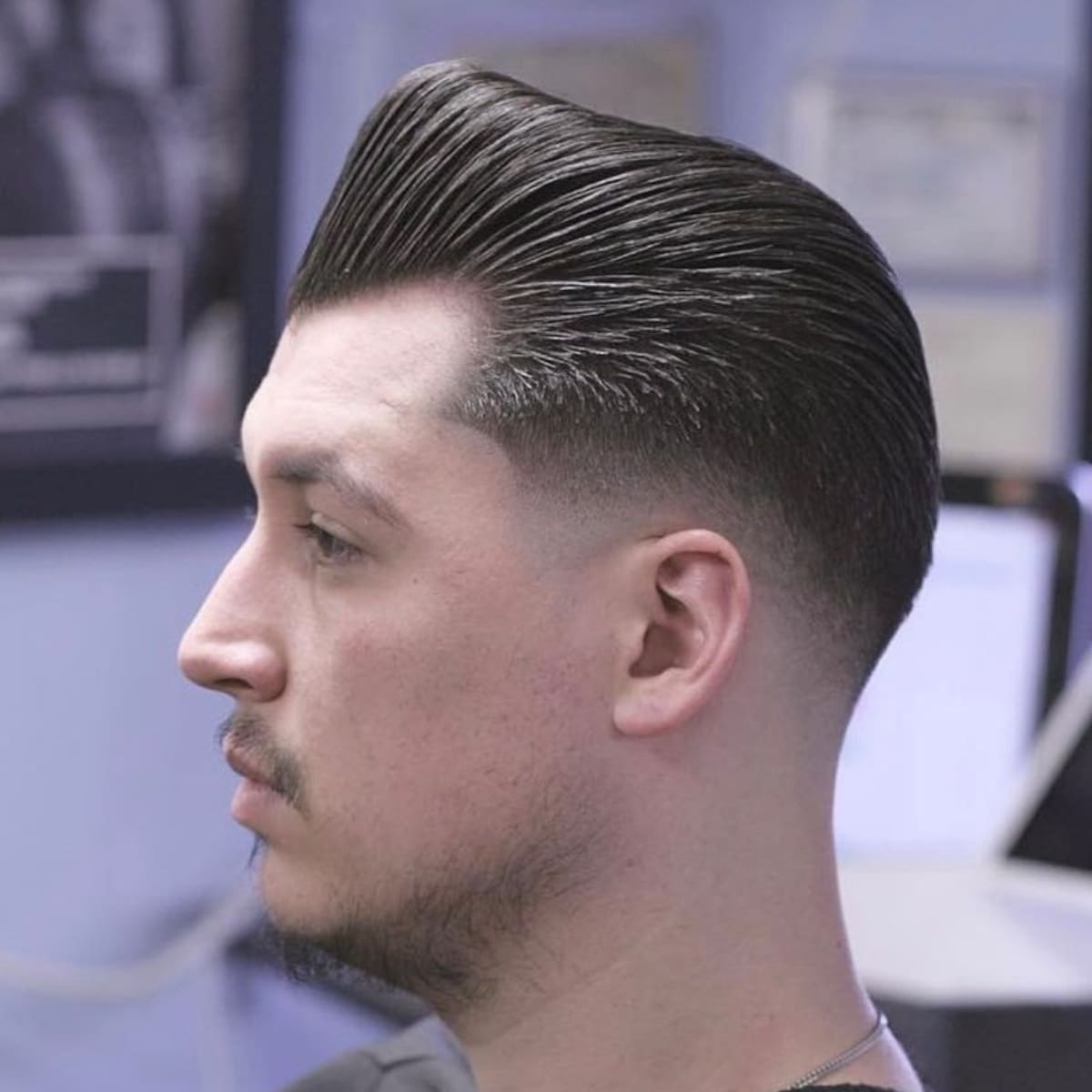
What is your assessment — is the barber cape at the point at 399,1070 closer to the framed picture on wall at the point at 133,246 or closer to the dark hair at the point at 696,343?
the dark hair at the point at 696,343

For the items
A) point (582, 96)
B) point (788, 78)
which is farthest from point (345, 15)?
point (788, 78)

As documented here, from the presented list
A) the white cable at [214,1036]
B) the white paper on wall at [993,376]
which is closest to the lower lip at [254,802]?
the white cable at [214,1036]

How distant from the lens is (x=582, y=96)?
2320 millimetres

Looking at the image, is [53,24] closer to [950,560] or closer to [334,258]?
[950,560]

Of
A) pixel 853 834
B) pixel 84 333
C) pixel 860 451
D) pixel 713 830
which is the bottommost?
pixel 853 834

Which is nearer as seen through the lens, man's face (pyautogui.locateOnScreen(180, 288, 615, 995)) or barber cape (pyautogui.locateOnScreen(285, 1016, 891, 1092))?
man's face (pyautogui.locateOnScreen(180, 288, 615, 995))

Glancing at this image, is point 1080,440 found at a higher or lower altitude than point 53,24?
lower

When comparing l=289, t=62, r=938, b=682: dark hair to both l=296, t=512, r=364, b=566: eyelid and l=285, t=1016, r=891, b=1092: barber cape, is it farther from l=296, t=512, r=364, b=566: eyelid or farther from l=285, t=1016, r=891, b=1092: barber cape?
l=285, t=1016, r=891, b=1092: barber cape

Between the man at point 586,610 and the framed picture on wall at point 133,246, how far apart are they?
1265 mm

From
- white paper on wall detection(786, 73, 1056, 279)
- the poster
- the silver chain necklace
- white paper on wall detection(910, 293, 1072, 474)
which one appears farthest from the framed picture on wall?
the silver chain necklace

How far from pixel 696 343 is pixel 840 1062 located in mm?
273

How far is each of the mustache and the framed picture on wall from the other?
1.28 m

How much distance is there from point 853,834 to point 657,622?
97 centimetres

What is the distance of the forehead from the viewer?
0.79 meters
